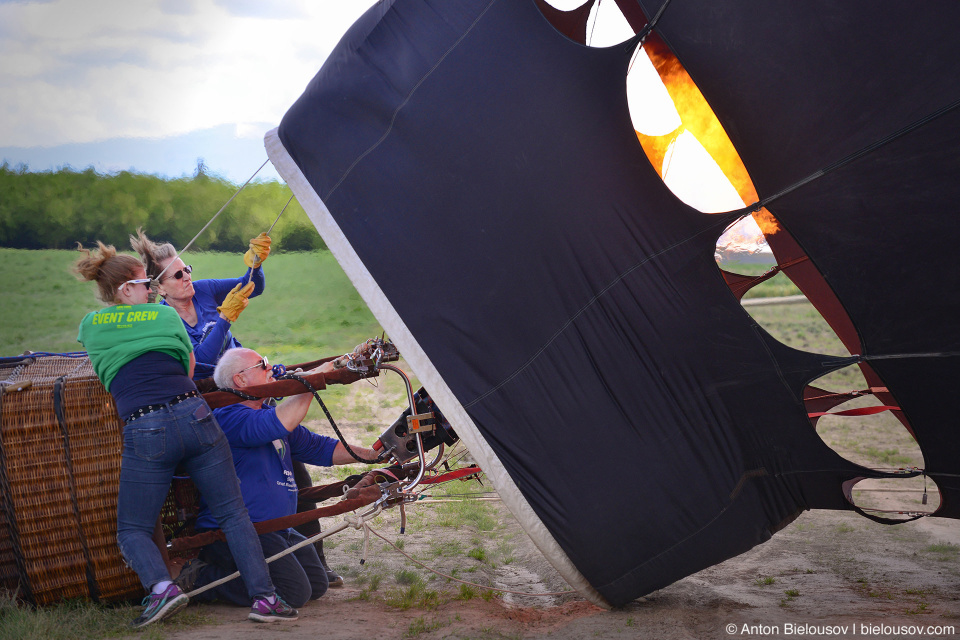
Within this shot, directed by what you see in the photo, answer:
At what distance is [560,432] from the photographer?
258cm

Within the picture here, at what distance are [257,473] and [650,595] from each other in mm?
1781

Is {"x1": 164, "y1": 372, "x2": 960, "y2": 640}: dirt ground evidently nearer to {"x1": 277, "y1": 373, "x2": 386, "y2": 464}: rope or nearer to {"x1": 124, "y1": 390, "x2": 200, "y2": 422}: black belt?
{"x1": 277, "y1": 373, "x2": 386, "y2": 464}: rope

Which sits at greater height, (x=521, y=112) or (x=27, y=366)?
(x=27, y=366)

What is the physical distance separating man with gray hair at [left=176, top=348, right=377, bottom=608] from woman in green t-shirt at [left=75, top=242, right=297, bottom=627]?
0.20 metres

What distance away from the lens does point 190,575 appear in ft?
9.04

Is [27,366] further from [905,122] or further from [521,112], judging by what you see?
[905,122]

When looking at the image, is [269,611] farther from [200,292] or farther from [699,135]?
[699,135]

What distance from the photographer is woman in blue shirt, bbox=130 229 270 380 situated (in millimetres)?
3061

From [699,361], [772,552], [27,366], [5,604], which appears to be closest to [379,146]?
[699,361]

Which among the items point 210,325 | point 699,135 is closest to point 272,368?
point 210,325

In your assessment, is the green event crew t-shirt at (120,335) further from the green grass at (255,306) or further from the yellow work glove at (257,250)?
the green grass at (255,306)

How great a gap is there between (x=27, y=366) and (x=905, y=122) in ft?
11.1

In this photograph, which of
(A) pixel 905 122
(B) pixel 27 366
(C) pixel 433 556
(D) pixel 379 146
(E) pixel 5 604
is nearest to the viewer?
→ (A) pixel 905 122

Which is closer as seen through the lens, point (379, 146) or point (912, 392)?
point (912, 392)
